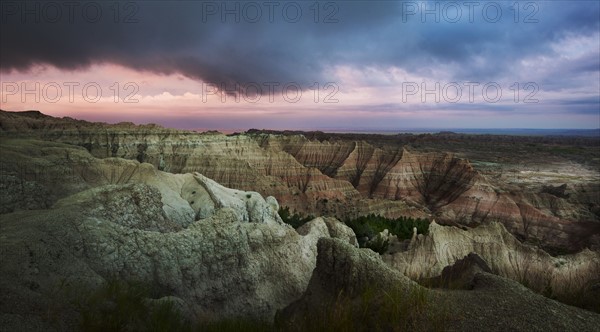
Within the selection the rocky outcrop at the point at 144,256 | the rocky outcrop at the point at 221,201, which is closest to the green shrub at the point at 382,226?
the rocky outcrop at the point at 221,201

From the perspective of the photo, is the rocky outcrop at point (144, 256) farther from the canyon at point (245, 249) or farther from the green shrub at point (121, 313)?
the green shrub at point (121, 313)

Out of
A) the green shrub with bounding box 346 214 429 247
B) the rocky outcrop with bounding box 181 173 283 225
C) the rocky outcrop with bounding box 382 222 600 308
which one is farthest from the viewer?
the green shrub with bounding box 346 214 429 247

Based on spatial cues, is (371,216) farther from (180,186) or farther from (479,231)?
(180,186)

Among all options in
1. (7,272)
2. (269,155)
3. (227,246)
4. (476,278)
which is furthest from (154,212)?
(269,155)

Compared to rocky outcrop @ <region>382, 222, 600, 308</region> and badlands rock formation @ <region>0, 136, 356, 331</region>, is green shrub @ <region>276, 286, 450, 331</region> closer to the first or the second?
badlands rock formation @ <region>0, 136, 356, 331</region>

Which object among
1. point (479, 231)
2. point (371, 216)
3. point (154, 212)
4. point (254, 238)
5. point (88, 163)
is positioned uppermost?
point (88, 163)

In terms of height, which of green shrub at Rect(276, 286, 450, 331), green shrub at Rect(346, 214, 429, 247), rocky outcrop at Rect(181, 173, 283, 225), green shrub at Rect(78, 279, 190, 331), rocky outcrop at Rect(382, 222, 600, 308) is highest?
green shrub at Rect(276, 286, 450, 331)

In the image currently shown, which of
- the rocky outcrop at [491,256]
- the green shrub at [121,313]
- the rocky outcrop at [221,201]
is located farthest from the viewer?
the rocky outcrop at [221,201]

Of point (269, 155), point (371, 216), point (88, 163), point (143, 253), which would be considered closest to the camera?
point (143, 253)

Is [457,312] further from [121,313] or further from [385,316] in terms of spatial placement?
[121,313]

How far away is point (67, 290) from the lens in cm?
706

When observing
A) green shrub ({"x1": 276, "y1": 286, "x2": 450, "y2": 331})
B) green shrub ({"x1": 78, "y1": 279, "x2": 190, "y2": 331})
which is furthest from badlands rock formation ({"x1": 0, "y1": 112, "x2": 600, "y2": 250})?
green shrub ({"x1": 78, "y1": 279, "x2": 190, "y2": 331})

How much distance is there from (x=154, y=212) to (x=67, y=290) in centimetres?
1009

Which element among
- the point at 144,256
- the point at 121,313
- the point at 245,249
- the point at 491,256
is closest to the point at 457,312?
the point at 121,313
